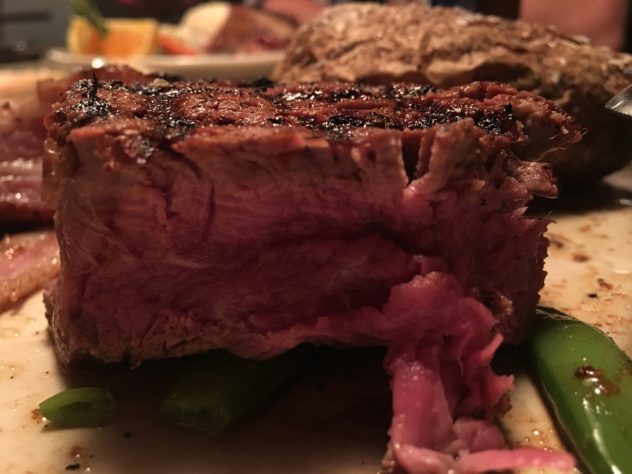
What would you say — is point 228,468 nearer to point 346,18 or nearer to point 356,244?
point 356,244

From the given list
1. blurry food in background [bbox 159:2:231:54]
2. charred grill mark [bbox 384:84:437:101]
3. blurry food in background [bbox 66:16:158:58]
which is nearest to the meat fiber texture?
charred grill mark [bbox 384:84:437:101]

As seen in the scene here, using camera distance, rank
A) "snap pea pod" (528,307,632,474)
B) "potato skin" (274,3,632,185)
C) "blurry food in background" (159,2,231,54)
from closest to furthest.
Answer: "snap pea pod" (528,307,632,474), "potato skin" (274,3,632,185), "blurry food in background" (159,2,231,54)

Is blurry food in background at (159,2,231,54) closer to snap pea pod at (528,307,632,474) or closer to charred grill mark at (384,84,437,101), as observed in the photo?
charred grill mark at (384,84,437,101)

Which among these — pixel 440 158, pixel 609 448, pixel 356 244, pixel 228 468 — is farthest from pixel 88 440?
pixel 609 448

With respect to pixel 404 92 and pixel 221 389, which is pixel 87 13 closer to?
pixel 404 92

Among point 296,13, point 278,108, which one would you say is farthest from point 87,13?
point 278,108

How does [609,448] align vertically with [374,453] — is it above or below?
above
